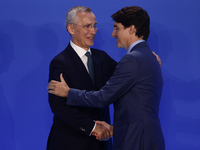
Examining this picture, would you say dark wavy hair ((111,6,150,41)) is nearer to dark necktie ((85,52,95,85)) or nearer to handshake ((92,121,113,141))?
dark necktie ((85,52,95,85))

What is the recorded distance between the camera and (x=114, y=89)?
5.83 ft

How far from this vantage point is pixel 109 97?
179 cm

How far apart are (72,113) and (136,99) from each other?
1.56 feet

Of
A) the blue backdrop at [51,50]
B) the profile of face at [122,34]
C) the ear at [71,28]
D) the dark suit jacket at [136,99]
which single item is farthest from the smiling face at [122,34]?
the blue backdrop at [51,50]

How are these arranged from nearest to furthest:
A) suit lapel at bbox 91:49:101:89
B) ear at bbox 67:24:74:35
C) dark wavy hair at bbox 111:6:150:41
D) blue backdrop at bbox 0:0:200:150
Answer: dark wavy hair at bbox 111:6:150:41 → suit lapel at bbox 91:49:101:89 → ear at bbox 67:24:74:35 → blue backdrop at bbox 0:0:200:150

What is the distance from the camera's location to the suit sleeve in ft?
6.41

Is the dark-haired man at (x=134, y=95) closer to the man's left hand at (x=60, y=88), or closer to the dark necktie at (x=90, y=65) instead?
the man's left hand at (x=60, y=88)

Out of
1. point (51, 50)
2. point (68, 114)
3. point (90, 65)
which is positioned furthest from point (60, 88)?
point (51, 50)

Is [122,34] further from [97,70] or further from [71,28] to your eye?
[71,28]

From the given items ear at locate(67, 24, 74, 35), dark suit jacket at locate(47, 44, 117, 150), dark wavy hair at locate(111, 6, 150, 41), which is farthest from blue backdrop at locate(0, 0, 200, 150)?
dark wavy hair at locate(111, 6, 150, 41)

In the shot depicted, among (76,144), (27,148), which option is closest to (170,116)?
(76,144)

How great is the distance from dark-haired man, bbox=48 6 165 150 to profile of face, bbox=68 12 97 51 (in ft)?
1.26

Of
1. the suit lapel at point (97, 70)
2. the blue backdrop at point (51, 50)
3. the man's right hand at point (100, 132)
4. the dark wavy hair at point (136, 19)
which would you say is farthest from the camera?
the blue backdrop at point (51, 50)

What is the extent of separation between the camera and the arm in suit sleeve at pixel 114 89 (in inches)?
68.3
